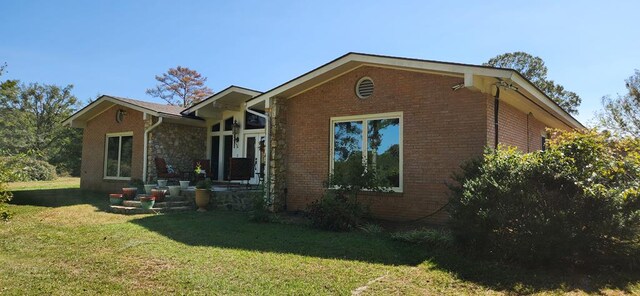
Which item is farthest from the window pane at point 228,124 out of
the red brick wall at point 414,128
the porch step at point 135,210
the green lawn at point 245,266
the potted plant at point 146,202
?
the green lawn at point 245,266

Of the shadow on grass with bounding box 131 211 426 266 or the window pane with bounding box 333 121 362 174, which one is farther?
the window pane with bounding box 333 121 362 174

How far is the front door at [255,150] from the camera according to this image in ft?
45.8

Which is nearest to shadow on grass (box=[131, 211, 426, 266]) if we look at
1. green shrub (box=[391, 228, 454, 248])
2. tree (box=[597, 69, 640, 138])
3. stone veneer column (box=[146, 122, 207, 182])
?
green shrub (box=[391, 228, 454, 248])

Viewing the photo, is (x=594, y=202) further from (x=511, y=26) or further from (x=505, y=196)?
(x=511, y=26)

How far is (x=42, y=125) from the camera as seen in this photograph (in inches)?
1439

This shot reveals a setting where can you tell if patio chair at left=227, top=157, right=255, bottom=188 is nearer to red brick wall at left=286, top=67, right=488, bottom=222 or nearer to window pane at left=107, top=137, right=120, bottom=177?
red brick wall at left=286, top=67, right=488, bottom=222

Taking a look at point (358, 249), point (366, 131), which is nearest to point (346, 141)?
point (366, 131)

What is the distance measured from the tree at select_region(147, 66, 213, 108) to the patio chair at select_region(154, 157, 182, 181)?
2618cm

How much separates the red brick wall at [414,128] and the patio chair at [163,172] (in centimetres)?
603

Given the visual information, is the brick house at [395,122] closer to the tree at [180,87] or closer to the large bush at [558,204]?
the large bush at [558,204]

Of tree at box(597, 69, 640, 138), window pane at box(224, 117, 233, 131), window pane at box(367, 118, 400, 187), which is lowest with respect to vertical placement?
window pane at box(367, 118, 400, 187)

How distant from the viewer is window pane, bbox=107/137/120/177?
52.3 feet

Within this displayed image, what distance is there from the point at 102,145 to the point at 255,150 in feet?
22.4

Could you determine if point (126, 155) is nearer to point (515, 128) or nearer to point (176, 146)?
point (176, 146)
